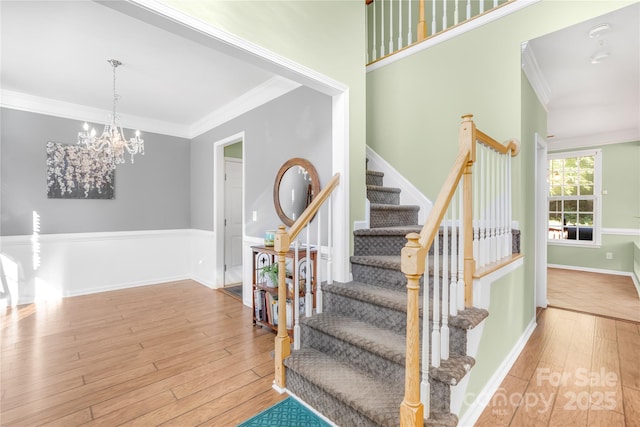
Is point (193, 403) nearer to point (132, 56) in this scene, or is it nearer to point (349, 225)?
point (349, 225)

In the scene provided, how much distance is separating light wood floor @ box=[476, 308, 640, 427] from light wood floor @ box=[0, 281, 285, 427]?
154 cm

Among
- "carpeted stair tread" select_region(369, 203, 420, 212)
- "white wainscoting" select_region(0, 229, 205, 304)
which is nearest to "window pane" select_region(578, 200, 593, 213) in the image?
"carpeted stair tread" select_region(369, 203, 420, 212)

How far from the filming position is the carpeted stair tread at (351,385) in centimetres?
152

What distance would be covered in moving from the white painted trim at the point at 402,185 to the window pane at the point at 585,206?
181 inches

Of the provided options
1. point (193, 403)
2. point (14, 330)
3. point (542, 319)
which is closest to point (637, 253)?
point (542, 319)

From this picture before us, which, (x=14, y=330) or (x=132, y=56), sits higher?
(x=132, y=56)

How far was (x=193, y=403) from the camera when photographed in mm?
1947

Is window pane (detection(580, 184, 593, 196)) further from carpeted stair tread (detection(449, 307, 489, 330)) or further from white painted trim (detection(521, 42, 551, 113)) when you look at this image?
carpeted stair tread (detection(449, 307, 489, 330))

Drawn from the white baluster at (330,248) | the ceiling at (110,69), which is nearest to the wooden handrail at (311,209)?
the white baluster at (330,248)

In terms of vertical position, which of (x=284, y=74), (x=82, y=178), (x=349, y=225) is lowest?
(x=349, y=225)

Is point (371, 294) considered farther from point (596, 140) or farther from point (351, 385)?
point (596, 140)

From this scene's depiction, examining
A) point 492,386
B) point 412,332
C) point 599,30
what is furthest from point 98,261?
point 599,30

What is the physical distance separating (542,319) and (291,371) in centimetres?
288

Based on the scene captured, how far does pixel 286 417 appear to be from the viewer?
1820 millimetres
